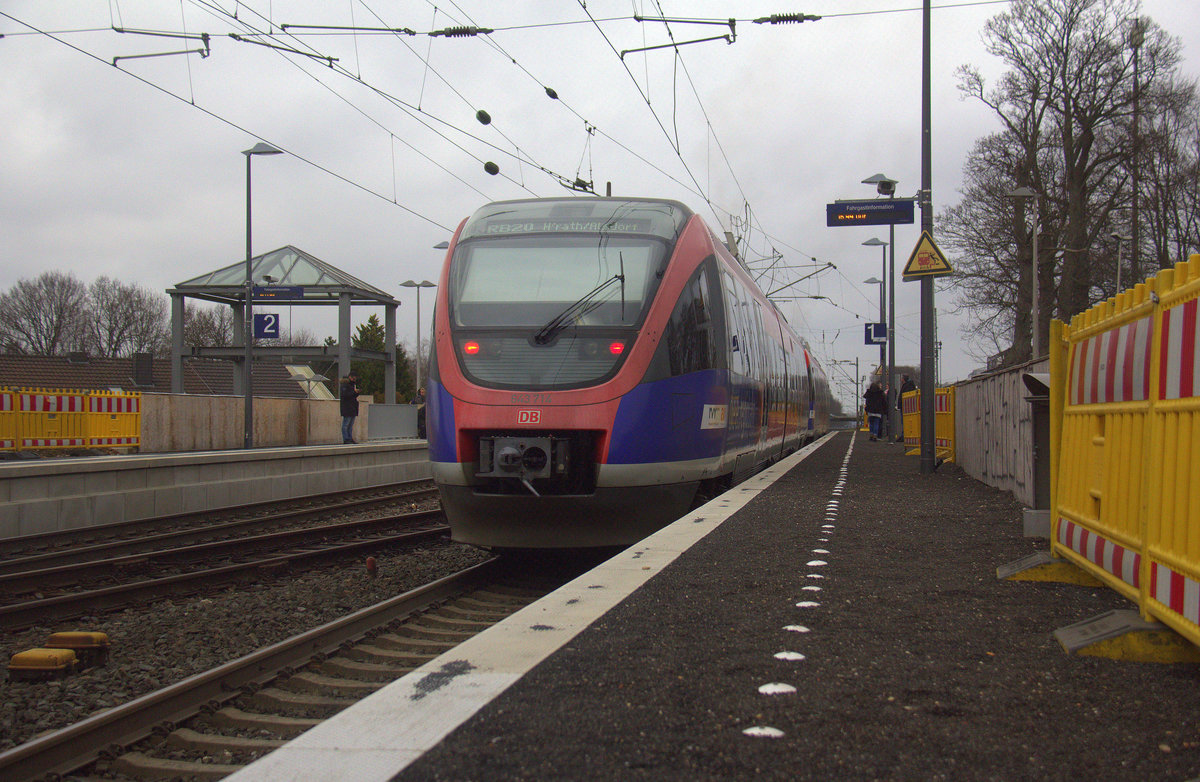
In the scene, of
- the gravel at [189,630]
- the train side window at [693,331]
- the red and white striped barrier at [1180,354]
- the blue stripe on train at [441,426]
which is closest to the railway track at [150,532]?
the gravel at [189,630]

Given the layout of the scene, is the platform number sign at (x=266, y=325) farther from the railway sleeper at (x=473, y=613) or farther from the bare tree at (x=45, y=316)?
the bare tree at (x=45, y=316)

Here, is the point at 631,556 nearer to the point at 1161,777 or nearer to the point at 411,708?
the point at 411,708

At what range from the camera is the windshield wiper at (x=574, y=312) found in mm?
7879

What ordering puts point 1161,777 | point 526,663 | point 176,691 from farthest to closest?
point 176,691 → point 526,663 → point 1161,777

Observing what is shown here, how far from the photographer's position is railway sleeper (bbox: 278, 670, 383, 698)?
5.15 meters

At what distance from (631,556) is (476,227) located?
3.91 metres

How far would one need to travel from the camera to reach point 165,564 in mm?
9344

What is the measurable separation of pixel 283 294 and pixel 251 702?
2387 centimetres

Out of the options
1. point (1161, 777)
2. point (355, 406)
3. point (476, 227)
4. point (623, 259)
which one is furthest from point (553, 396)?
point (355, 406)

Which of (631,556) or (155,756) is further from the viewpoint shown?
(631,556)

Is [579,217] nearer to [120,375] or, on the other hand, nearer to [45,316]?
[120,375]

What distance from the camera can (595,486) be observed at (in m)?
7.60

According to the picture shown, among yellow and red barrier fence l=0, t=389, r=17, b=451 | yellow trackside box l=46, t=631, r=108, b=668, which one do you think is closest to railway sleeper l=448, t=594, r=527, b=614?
yellow trackside box l=46, t=631, r=108, b=668

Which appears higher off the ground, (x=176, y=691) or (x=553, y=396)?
(x=553, y=396)
